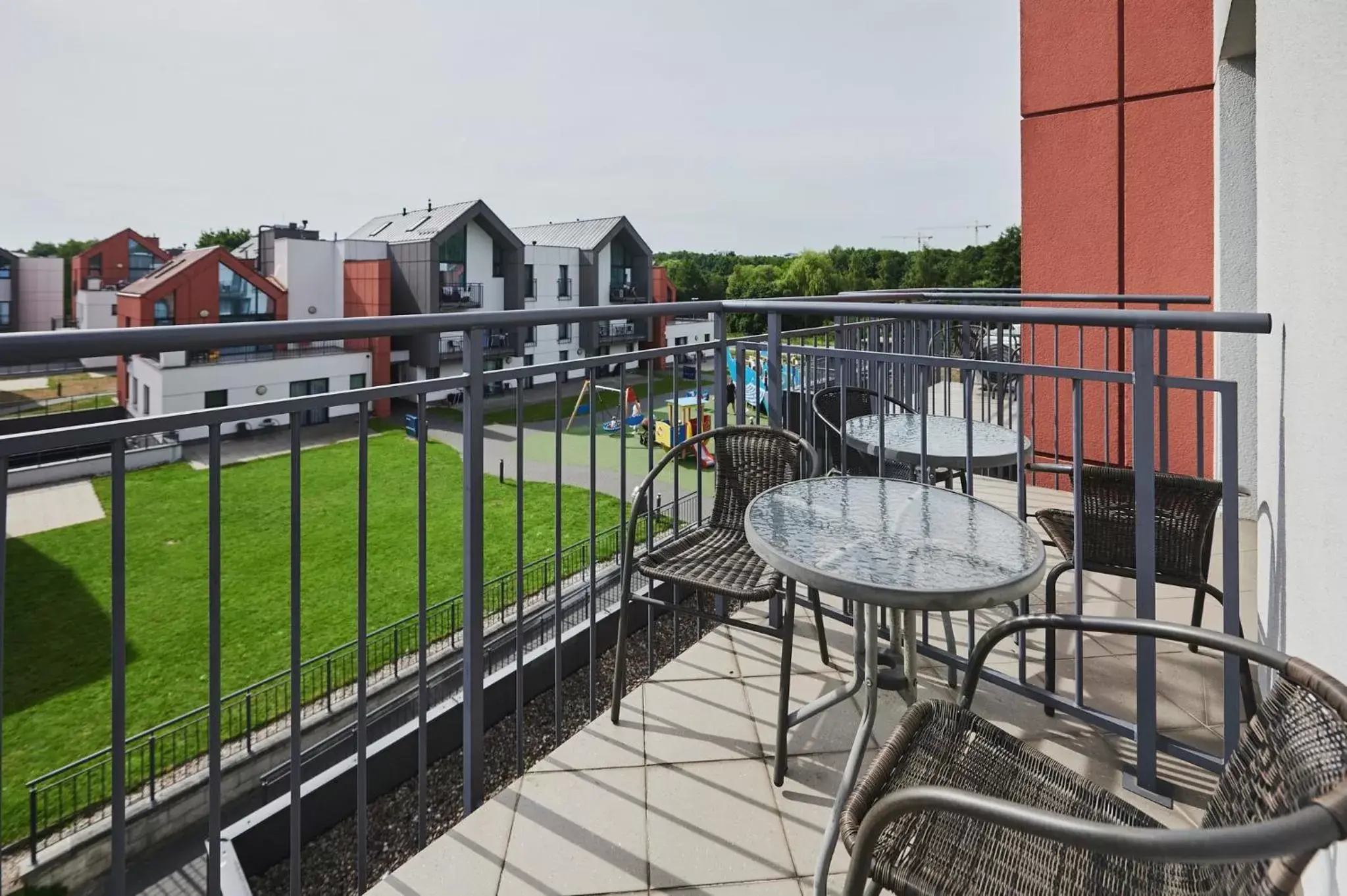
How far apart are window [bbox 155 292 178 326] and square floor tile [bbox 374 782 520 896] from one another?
2547 cm

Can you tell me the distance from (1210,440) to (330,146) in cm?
5558

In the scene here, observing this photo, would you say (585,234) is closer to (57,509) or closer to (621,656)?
(57,509)

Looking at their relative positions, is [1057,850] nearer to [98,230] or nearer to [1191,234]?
[1191,234]

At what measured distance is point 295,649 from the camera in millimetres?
1571

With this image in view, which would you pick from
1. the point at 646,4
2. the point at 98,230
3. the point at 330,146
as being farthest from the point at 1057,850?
the point at 330,146

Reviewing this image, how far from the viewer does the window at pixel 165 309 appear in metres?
22.3

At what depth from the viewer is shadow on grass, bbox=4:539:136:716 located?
10.8 meters

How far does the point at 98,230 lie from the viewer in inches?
1423

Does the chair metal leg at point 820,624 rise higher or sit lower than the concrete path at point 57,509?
higher

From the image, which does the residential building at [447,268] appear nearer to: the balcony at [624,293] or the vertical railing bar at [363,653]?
the balcony at [624,293]

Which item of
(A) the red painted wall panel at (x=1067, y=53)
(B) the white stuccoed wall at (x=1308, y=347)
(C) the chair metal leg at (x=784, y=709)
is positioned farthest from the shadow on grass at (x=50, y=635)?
(A) the red painted wall panel at (x=1067, y=53)

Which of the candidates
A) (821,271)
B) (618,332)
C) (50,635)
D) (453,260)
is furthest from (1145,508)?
(821,271)

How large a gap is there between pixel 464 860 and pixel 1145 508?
1.91m

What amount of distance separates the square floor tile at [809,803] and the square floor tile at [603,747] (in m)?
0.42
